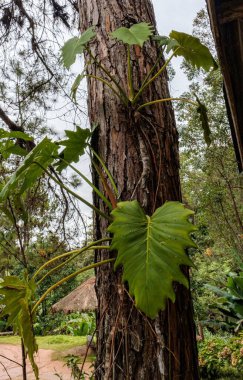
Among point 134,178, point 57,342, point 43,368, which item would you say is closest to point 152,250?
point 134,178

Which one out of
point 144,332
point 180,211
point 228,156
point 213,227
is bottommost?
point 144,332

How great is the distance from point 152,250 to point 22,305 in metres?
0.35

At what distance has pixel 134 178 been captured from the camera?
1.00m

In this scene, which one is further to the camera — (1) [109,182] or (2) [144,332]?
(1) [109,182]

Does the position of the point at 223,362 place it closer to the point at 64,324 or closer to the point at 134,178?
the point at 134,178

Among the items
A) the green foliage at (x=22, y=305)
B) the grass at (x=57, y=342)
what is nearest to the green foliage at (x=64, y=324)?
the grass at (x=57, y=342)

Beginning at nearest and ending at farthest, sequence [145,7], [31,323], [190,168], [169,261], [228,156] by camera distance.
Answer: [169,261] < [31,323] < [145,7] < [228,156] < [190,168]

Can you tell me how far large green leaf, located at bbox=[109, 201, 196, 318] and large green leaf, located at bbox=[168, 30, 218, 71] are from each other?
0.52 m

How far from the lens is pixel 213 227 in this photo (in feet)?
40.7

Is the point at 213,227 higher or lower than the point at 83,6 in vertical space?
higher

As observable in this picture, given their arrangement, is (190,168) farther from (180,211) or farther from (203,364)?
(180,211)

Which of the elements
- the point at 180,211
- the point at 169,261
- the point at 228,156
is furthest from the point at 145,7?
the point at 228,156

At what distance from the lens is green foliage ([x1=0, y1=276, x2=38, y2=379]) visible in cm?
80

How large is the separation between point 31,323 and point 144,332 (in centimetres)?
27
